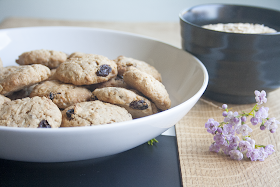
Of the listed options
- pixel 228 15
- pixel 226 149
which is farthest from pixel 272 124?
pixel 228 15

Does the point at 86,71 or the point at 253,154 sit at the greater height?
the point at 86,71

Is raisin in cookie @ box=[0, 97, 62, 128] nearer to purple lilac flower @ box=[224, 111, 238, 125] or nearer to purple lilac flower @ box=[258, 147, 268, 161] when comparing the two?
purple lilac flower @ box=[224, 111, 238, 125]

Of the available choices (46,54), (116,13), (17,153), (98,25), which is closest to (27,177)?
(17,153)

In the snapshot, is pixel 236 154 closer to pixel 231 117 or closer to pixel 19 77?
pixel 231 117

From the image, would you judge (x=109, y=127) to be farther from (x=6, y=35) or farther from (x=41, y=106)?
(x=6, y=35)

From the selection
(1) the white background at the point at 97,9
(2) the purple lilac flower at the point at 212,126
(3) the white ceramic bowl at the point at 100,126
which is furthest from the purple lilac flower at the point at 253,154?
(1) the white background at the point at 97,9

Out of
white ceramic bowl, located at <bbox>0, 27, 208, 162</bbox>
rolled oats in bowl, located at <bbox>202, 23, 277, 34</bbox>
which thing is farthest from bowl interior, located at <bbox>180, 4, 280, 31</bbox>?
white ceramic bowl, located at <bbox>0, 27, 208, 162</bbox>
